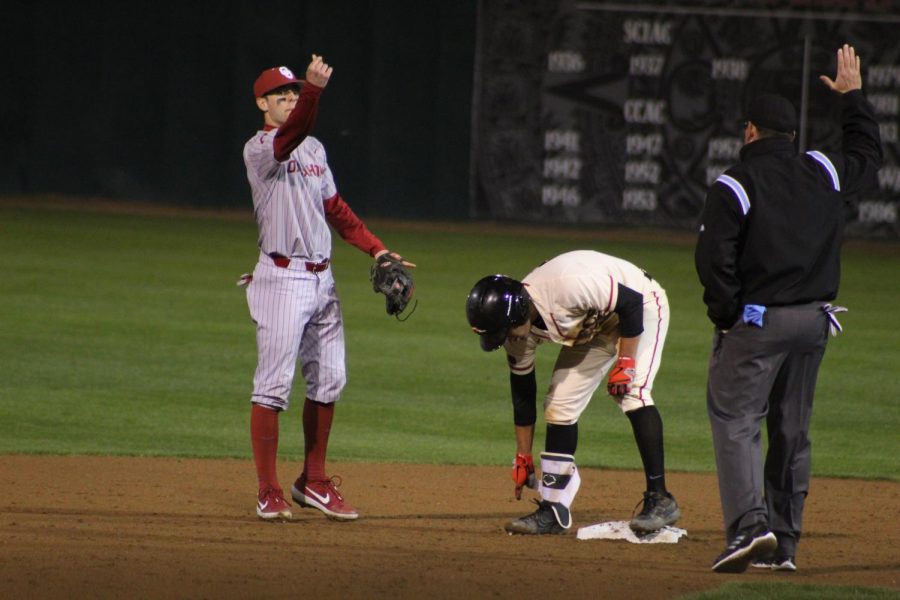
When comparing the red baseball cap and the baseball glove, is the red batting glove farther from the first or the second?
the red baseball cap

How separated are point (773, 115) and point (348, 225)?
1.96m

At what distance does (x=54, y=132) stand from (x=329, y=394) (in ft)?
54.2

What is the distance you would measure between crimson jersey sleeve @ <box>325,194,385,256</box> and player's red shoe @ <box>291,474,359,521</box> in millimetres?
983

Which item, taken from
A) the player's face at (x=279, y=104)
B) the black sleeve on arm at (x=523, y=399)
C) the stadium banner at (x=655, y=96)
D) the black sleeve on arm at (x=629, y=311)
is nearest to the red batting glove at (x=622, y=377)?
the black sleeve on arm at (x=629, y=311)

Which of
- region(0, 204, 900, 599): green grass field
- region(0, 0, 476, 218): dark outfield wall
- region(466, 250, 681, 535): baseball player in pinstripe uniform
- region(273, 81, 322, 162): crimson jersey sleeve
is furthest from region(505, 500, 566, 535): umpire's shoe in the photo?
region(0, 0, 476, 218): dark outfield wall

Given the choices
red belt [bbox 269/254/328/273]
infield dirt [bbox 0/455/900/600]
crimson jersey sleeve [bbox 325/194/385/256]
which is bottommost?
A: infield dirt [bbox 0/455/900/600]

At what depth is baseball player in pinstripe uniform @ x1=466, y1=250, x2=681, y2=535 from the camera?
5.39m

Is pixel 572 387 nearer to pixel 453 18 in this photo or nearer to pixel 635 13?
pixel 635 13

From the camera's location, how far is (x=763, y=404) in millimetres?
4898

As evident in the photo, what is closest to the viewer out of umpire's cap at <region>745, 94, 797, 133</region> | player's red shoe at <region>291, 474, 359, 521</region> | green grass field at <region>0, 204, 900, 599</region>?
umpire's cap at <region>745, 94, 797, 133</region>

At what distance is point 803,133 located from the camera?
18156 millimetres

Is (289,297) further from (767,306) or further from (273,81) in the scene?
(767,306)

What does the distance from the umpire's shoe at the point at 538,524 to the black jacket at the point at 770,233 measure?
3.86ft

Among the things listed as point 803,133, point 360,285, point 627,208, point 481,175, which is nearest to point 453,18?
point 481,175
